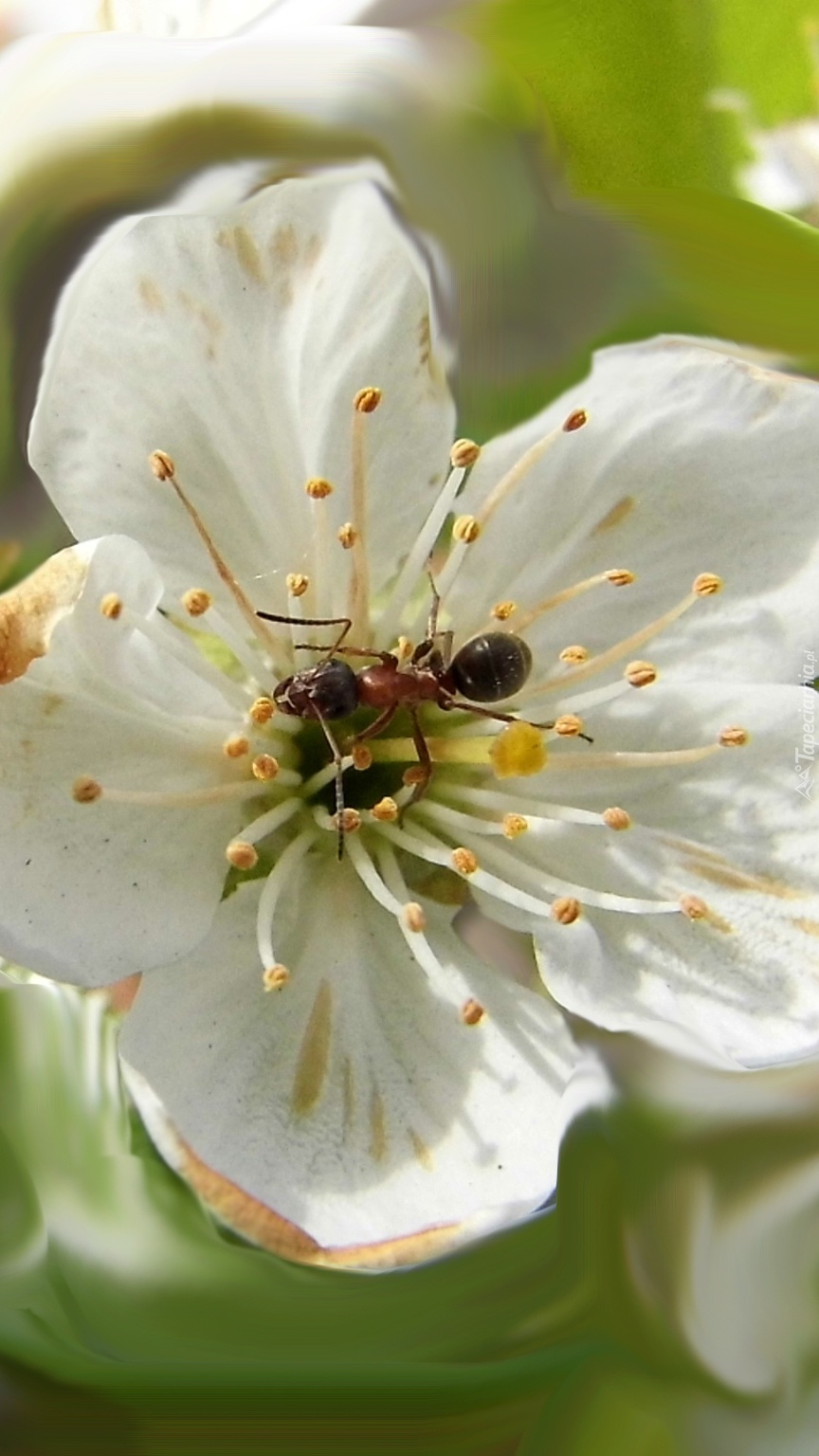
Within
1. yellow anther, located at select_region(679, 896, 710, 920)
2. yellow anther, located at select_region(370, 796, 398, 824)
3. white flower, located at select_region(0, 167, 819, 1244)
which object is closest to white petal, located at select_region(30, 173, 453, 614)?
white flower, located at select_region(0, 167, 819, 1244)

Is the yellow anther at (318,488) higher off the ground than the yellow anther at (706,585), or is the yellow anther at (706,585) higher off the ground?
the yellow anther at (318,488)

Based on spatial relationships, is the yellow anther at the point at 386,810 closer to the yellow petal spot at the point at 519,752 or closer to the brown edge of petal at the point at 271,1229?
the yellow petal spot at the point at 519,752

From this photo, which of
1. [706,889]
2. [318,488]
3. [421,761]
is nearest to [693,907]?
[706,889]

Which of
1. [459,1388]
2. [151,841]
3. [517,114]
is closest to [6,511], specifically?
[151,841]

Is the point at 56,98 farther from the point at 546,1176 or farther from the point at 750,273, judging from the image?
the point at 546,1176

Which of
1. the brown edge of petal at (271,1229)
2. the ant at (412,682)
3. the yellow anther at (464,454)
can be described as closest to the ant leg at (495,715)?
the ant at (412,682)

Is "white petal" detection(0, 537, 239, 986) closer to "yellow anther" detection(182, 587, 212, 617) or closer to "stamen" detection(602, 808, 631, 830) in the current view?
"yellow anther" detection(182, 587, 212, 617)
